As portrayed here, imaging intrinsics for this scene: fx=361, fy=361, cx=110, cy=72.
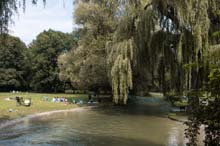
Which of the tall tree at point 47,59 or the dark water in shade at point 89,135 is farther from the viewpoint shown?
the tall tree at point 47,59

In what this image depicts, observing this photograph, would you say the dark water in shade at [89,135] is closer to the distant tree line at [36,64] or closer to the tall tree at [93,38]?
the tall tree at [93,38]

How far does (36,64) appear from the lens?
206 ft

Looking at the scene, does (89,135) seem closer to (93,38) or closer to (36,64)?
(93,38)

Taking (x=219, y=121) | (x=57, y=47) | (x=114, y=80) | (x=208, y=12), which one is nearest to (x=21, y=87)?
(x=57, y=47)

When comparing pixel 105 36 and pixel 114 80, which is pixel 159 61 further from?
pixel 105 36

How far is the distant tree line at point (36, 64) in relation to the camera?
6228cm

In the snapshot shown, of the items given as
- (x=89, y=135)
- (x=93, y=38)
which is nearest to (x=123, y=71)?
(x=89, y=135)

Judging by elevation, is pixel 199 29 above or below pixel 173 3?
below

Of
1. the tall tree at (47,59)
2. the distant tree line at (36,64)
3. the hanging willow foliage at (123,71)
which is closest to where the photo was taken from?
the hanging willow foliage at (123,71)

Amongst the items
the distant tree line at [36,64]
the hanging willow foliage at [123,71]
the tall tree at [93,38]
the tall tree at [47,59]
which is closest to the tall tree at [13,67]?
the distant tree line at [36,64]

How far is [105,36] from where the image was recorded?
3144 cm

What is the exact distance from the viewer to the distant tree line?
62.3 m

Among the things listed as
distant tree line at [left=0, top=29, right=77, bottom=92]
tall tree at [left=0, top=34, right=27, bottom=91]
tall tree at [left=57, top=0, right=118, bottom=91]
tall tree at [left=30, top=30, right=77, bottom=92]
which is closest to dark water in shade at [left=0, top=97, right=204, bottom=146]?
tall tree at [left=57, top=0, right=118, bottom=91]

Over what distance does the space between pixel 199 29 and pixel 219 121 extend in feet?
46.9
